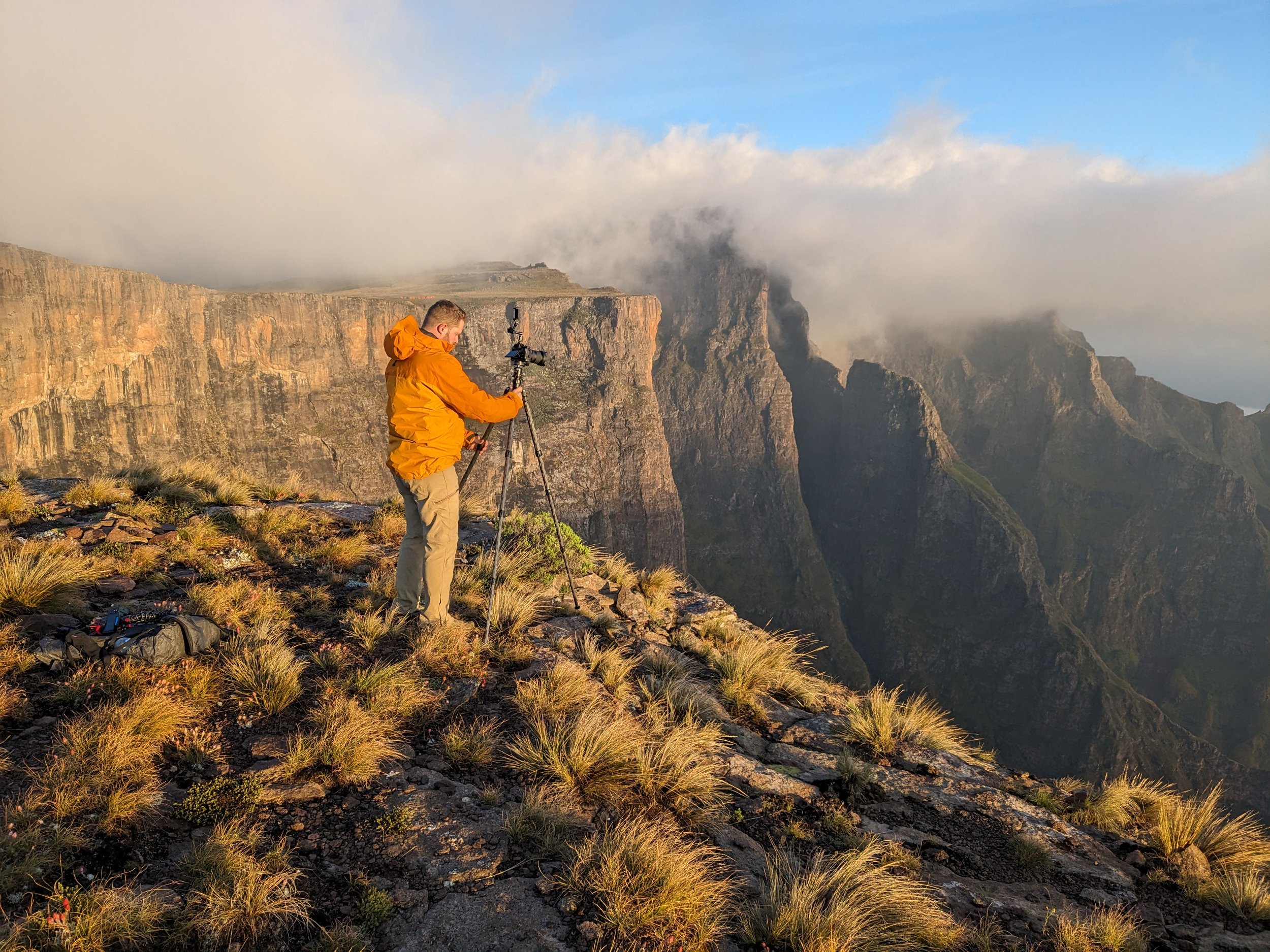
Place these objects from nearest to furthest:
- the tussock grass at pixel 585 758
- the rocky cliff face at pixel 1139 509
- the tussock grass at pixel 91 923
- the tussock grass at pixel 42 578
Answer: the tussock grass at pixel 91 923, the tussock grass at pixel 585 758, the tussock grass at pixel 42 578, the rocky cliff face at pixel 1139 509

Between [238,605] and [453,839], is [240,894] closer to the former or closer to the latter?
[453,839]

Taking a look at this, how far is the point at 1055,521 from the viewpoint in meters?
128

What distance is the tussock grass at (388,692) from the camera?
16.0 feet

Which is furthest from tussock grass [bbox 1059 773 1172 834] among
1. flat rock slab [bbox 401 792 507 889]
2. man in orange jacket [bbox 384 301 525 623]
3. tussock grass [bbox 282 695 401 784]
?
man in orange jacket [bbox 384 301 525 623]

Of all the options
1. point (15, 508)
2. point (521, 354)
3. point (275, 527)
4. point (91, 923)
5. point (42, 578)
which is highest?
point (521, 354)

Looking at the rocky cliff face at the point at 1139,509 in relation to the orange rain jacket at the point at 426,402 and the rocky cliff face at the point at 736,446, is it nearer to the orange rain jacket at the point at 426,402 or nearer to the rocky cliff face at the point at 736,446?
the rocky cliff face at the point at 736,446

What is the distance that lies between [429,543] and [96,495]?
24.3ft

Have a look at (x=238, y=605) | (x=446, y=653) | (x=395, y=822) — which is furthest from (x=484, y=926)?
(x=238, y=605)

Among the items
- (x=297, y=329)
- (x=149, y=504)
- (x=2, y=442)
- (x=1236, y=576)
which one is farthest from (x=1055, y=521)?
(x=2, y=442)

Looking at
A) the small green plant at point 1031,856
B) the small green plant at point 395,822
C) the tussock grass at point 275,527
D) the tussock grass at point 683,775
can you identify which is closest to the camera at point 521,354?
the tussock grass at point 683,775

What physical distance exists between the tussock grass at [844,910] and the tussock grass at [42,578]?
22.4 ft

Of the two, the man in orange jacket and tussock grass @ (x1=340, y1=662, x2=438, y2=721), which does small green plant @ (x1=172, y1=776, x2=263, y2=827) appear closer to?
tussock grass @ (x1=340, y1=662, x2=438, y2=721)

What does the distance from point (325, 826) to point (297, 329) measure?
8562 cm

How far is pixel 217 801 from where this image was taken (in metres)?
3.59
